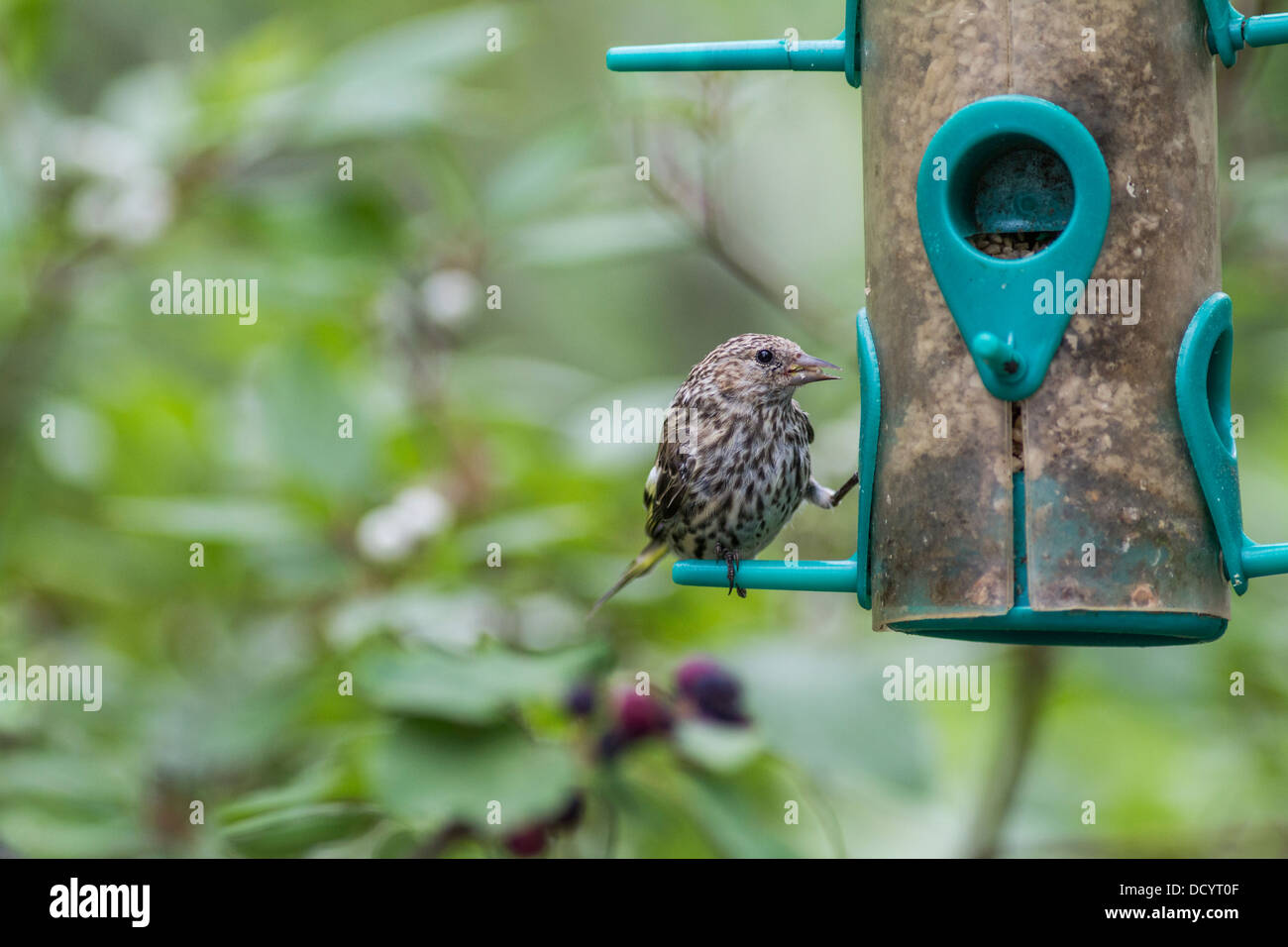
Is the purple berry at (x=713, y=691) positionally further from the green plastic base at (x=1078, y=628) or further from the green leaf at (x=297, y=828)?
the green leaf at (x=297, y=828)

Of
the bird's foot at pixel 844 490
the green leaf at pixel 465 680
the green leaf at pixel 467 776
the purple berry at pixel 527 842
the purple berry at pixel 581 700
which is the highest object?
the bird's foot at pixel 844 490

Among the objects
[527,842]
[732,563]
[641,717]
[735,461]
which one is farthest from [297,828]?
[735,461]

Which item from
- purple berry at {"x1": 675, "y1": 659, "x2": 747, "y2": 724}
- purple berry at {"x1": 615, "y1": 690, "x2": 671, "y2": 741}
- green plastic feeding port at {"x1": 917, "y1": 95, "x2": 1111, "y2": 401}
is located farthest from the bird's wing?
green plastic feeding port at {"x1": 917, "y1": 95, "x2": 1111, "y2": 401}

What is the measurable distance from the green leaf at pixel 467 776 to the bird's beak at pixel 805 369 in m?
1.74

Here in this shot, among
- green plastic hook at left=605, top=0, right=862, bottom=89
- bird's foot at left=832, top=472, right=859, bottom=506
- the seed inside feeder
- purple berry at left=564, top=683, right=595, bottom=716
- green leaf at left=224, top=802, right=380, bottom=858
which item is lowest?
green leaf at left=224, top=802, right=380, bottom=858

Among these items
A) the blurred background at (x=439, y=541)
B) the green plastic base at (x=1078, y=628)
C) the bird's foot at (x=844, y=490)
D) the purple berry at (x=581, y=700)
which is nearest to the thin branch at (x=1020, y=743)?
the blurred background at (x=439, y=541)

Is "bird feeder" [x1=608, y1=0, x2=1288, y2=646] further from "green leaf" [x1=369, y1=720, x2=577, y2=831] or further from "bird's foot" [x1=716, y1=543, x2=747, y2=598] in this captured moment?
"green leaf" [x1=369, y1=720, x2=577, y2=831]

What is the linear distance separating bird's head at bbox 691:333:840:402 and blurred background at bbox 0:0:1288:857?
46 centimetres

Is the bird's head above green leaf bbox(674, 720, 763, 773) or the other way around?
above

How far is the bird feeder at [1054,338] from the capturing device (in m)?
4.89

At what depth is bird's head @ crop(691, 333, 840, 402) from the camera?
6230 millimetres

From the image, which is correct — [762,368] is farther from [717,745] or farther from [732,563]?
[717,745]

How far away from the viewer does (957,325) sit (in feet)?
16.8
